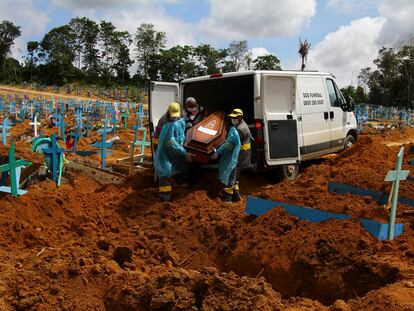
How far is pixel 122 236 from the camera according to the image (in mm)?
5402

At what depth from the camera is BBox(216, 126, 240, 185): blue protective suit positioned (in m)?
6.81

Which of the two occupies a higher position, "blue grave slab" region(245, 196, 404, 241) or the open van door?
the open van door

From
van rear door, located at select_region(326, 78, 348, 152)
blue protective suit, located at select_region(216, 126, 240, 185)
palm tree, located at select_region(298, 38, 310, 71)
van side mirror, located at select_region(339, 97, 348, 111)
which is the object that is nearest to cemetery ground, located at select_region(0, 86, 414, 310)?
blue protective suit, located at select_region(216, 126, 240, 185)

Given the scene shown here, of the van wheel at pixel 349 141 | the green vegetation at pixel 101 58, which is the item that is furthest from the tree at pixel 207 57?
the van wheel at pixel 349 141

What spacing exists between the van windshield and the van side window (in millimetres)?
1980

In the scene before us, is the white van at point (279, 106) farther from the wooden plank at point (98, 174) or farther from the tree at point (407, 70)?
the tree at point (407, 70)

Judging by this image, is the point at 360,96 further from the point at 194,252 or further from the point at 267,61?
the point at 194,252

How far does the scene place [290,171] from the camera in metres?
8.48

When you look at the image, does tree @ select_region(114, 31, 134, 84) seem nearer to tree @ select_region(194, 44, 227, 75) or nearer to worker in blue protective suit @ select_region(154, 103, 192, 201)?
tree @ select_region(194, 44, 227, 75)

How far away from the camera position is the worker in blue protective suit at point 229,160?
22.4 ft

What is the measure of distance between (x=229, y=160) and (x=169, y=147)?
93 centimetres

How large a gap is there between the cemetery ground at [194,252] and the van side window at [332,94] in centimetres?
265

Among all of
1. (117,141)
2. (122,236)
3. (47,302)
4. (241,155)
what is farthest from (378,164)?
(117,141)

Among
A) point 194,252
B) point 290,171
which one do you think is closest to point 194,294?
point 194,252
